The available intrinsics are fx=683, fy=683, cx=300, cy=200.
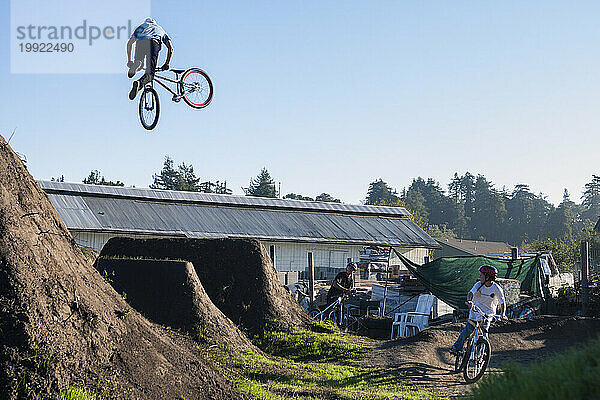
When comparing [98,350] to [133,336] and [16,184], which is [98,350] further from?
[16,184]

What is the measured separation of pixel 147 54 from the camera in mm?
11984

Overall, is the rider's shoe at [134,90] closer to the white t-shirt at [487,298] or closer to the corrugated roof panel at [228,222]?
the white t-shirt at [487,298]

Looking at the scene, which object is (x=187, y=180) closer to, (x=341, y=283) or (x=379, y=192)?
(x=379, y=192)

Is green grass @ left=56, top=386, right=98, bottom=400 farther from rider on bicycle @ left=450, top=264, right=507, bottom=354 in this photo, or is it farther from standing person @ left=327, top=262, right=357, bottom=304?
standing person @ left=327, top=262, right=357, bottom=304

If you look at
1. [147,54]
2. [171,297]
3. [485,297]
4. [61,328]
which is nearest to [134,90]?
[147,54]

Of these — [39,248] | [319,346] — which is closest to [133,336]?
[39,248]

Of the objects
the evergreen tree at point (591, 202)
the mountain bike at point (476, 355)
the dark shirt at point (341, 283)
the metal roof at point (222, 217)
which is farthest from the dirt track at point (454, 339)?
the evergreen tree at point (591, 202)

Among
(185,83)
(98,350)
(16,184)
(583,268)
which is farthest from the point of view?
(583,268)

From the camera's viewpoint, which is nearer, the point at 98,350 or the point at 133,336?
the point at 98,350

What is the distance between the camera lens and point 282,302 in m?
16.2

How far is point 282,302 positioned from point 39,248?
840 cm

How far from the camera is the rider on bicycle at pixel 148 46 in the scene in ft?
38.1

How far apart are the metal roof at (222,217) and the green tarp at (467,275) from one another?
2078 centimetres

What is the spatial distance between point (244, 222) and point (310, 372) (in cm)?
3165
